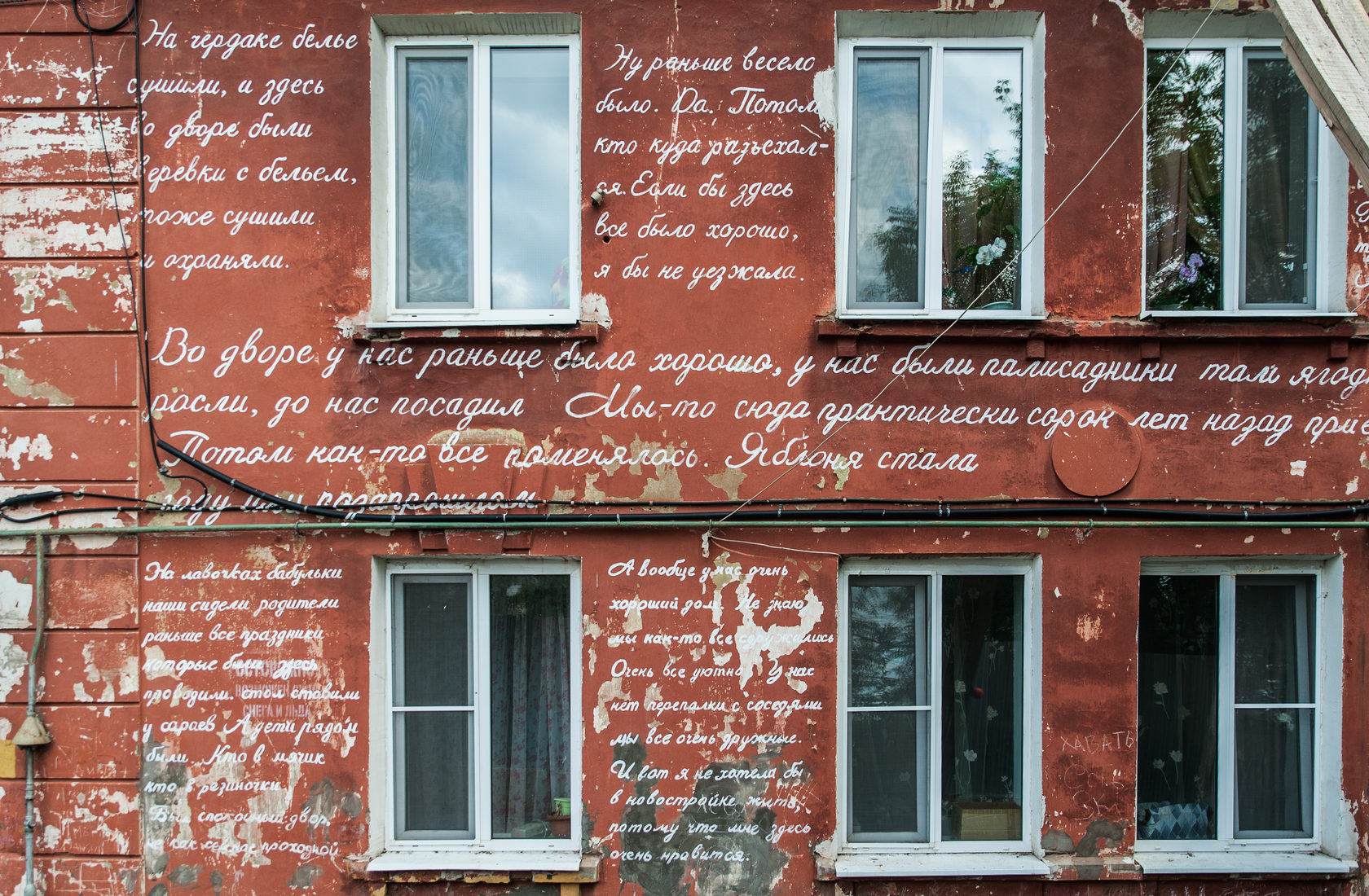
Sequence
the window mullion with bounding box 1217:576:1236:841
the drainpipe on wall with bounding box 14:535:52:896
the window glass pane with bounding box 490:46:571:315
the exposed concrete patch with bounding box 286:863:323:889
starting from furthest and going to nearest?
the window glass pane with bounding box 490:46:571:315
the window mullion with bounding box 1217:576:1236:841
the exposed concrete patch with bounding box 286:863:323:889
the drainpipe on wall with bounding box 14:535:52:896

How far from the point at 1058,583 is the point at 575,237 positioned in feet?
10.3

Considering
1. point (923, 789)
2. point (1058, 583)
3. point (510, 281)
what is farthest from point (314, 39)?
point (923, 789)

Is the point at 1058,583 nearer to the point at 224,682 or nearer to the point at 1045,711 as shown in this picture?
the point at 1045,711

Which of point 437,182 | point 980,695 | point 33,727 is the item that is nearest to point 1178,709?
point 980,695

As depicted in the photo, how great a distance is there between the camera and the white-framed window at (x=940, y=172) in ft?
14.0

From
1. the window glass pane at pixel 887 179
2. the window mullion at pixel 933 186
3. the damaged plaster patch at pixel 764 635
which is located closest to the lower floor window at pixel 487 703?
the damaged plaster patch at pixel 764 635

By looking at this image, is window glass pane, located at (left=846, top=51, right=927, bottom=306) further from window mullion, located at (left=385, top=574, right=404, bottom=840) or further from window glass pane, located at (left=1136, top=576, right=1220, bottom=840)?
window mullion, located at (left=385, top=574, right=404, bottom=840)

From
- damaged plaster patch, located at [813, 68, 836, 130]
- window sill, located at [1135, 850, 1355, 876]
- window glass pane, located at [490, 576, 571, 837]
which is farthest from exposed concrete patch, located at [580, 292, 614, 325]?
window sill, located at [1135, 850, 1355, 876]

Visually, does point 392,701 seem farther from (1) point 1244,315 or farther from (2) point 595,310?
(1) point 1244,315

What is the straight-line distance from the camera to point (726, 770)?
409 centimetres

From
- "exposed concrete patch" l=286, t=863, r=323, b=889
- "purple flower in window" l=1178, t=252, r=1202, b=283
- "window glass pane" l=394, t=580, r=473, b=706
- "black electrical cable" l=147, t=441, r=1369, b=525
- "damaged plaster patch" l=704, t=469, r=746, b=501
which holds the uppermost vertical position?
"purple flower in window" l=1178, t=252, r=1202, b=283

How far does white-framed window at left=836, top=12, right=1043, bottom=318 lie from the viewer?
427 centimetres

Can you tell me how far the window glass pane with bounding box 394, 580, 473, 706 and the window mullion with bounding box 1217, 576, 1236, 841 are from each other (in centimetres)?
408

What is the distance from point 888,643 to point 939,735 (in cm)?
55
